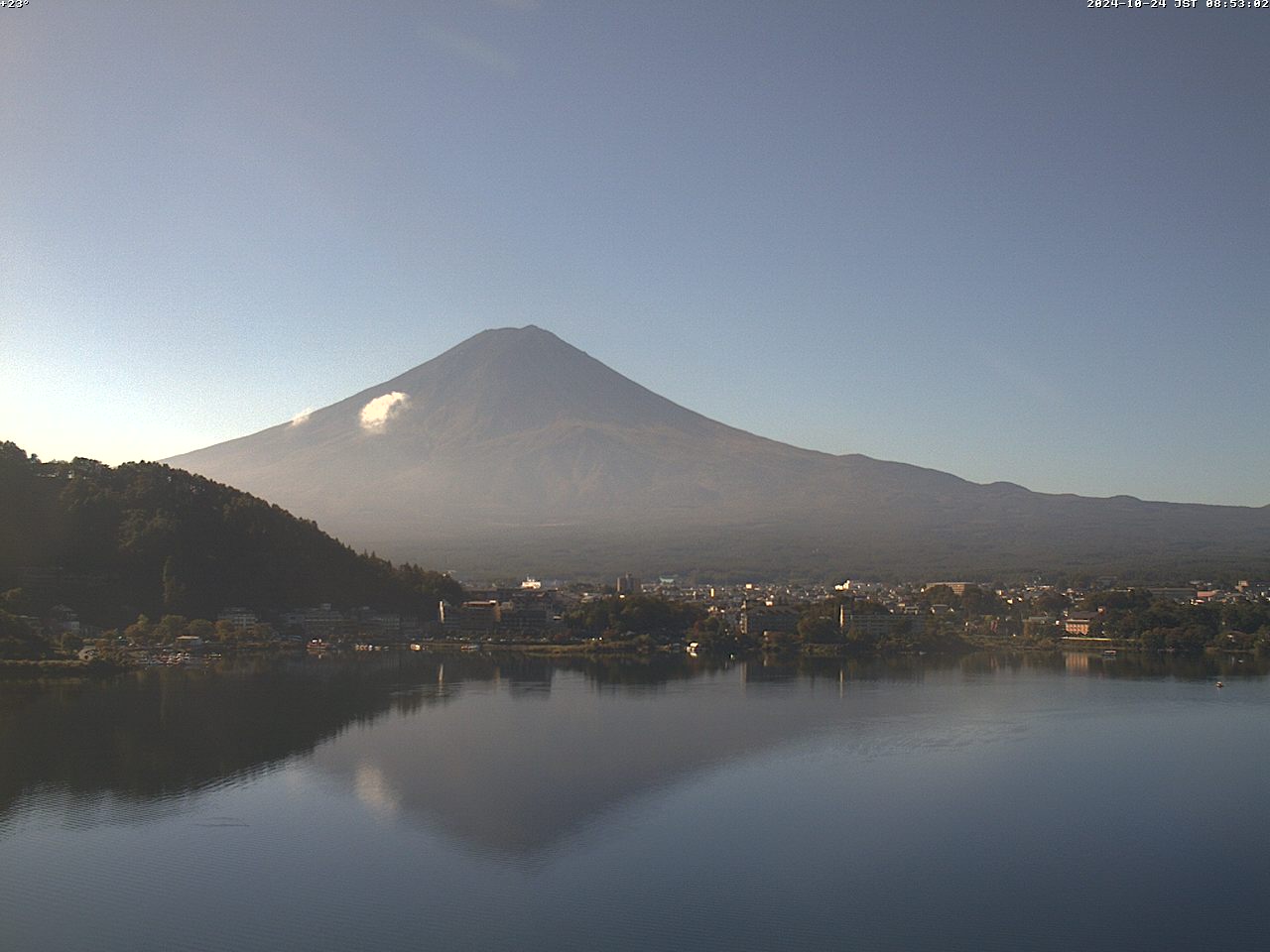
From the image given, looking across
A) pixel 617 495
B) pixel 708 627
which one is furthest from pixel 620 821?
pixel 617 495

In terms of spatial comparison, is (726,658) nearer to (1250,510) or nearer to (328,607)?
(328,607)

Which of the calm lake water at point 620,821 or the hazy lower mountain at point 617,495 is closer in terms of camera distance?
the calm lake water at point 620,821

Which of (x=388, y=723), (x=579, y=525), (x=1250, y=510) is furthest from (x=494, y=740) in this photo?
(x=1250, y=510)

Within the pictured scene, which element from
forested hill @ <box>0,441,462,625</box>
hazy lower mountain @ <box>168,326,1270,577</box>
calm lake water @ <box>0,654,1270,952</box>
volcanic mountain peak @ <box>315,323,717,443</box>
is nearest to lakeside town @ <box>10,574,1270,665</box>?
forested hill @ <box>0,441,462,625</box>

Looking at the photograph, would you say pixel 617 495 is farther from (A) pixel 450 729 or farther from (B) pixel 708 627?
(A) pixel 450 729

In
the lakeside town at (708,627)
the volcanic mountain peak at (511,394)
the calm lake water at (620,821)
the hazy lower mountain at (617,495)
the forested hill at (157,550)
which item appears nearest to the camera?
the calm lake water at (620,821)

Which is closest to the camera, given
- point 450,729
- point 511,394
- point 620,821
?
point 620,821

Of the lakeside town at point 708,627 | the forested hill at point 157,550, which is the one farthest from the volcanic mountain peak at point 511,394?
the forested hill at point 157,550

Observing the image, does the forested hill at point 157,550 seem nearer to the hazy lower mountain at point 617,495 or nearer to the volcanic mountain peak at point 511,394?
the hazy lower mountain at point 617,495
